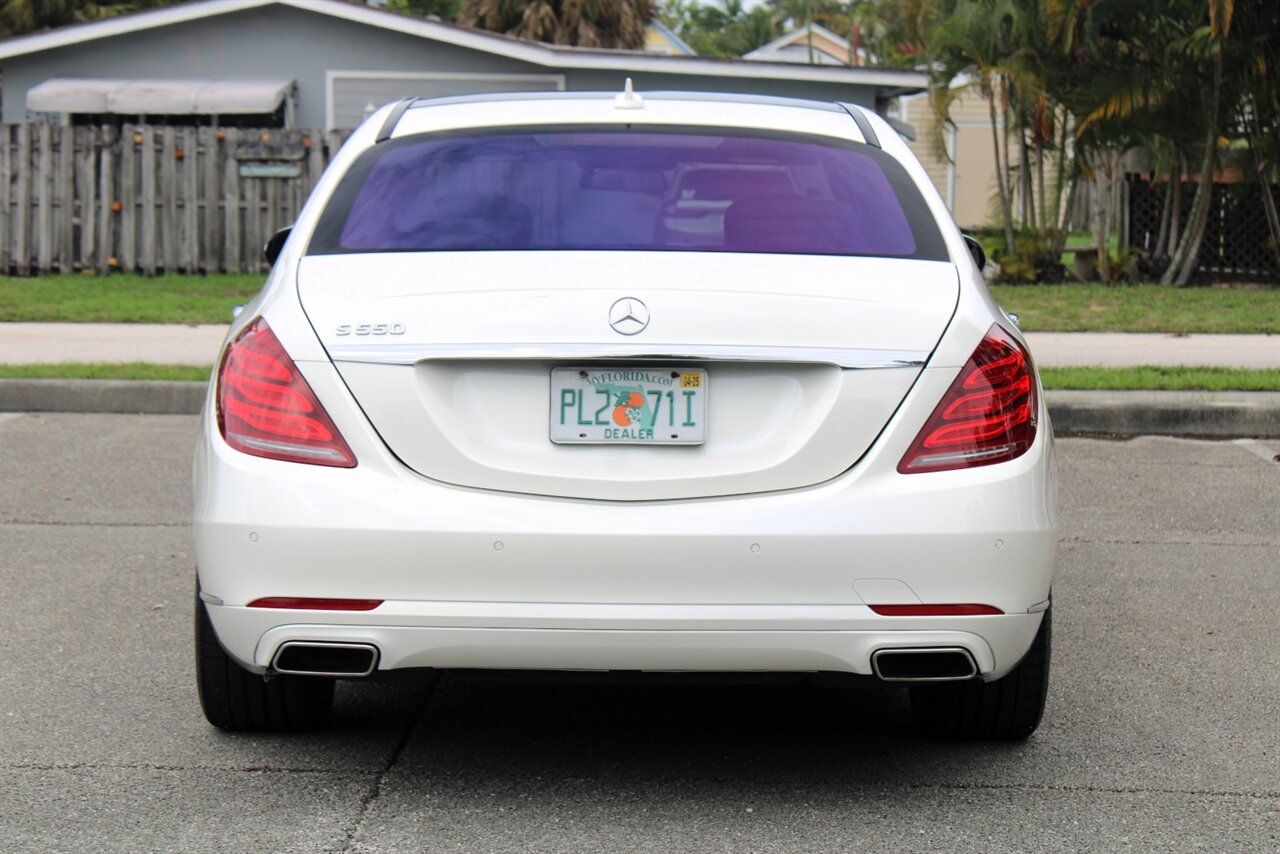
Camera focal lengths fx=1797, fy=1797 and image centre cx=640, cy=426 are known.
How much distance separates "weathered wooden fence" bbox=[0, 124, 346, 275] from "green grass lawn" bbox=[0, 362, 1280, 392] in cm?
711

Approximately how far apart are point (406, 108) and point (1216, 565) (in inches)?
135

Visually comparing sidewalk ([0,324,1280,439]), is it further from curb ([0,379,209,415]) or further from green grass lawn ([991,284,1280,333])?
green grass lawn ([991,284,1280,333])

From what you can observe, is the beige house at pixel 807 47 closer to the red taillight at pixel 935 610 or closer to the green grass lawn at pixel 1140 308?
the green grass lawn at pixel 1140 308

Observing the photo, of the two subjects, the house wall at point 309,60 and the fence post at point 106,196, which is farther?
the house wall at point 309,60

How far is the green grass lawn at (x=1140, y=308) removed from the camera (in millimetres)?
12969

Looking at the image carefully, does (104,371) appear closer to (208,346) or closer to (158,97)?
(208,346)

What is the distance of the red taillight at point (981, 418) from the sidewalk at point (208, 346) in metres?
7.23

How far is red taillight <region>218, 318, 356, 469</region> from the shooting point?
357 cm

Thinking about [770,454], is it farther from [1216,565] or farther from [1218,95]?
[1218,95]

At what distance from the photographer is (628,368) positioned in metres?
3.53

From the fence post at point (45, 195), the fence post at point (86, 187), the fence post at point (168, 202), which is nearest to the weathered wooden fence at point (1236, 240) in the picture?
the fence post at point (168, 202)

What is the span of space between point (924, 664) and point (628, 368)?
848 millimetres

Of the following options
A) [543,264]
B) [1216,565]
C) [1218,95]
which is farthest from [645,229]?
[1218,95]

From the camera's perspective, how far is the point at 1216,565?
6.39 m
